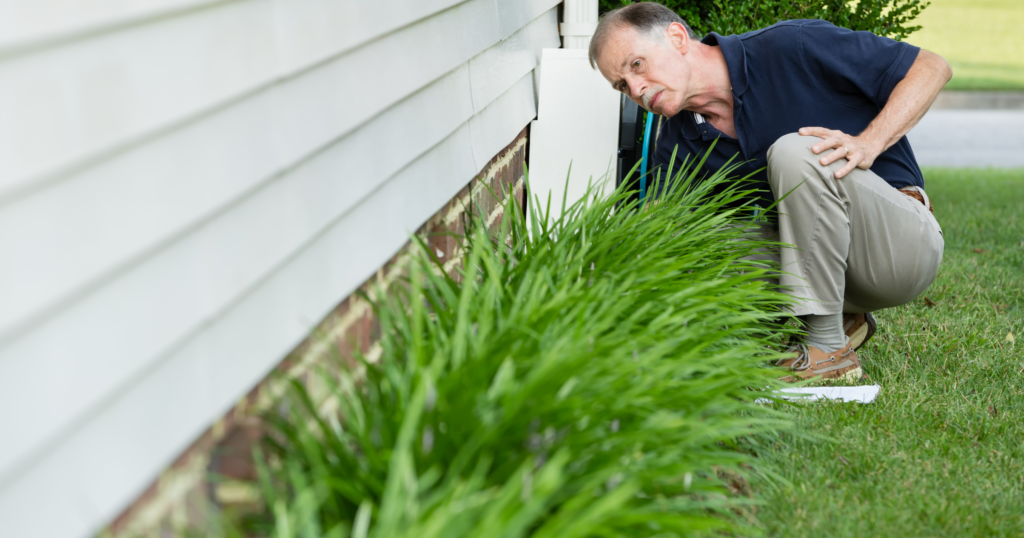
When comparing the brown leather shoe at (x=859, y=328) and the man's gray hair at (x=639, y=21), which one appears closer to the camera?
the man's gray hair at (x=639, y=21)

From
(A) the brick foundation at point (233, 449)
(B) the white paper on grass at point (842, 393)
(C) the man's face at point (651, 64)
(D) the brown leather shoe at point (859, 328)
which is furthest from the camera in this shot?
(D) the brown leather shoe at point (859, 328)

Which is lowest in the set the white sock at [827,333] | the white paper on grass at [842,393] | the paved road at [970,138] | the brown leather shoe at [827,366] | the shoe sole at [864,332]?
the paved road at [970,138]

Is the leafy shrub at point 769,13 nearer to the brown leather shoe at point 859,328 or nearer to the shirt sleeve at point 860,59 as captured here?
the shirt sleeve at point 860,59

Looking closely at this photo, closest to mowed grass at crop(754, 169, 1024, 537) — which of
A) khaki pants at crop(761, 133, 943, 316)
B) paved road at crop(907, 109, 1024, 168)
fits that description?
khaki pants at crop(761, 133, 943, 316)

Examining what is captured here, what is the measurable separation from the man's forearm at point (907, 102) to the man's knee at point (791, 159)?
22cm

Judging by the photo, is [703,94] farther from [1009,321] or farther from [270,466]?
[270,466]

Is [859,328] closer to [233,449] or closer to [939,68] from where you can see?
[939,68]

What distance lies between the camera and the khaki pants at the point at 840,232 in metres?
2.77

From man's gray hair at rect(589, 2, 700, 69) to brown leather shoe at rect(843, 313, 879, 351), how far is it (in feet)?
4.06

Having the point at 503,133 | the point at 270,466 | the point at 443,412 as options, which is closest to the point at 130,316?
the point at 270,466

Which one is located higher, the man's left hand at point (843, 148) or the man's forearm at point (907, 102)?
the man's forearm at point (907, 102)

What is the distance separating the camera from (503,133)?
3.22 m

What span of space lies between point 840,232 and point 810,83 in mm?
582

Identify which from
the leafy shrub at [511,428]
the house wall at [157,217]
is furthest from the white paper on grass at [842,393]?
the house wall at [157,217]
